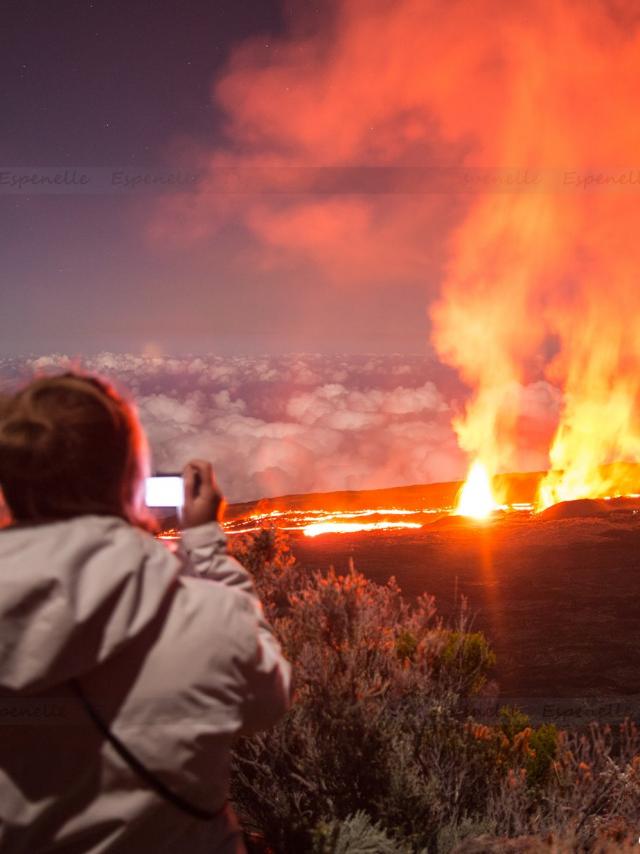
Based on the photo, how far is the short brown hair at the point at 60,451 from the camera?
113 centimetres

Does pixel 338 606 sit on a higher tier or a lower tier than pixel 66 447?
lower

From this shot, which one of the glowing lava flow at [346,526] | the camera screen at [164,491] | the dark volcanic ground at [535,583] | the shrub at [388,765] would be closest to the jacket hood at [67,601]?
the camera screen at [164,491]

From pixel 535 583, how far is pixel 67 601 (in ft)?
25.0

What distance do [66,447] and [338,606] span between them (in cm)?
232

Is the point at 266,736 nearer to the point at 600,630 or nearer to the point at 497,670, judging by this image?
the point at 497,670

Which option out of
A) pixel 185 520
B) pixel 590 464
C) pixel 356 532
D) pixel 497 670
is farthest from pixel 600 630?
pixel 590 464

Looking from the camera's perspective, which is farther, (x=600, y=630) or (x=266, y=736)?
(x=600, y=630)

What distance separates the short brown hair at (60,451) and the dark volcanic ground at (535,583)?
17.1 ft

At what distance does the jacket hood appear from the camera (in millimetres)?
1026

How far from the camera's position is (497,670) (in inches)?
245

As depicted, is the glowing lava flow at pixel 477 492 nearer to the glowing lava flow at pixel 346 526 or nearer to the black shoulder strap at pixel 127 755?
the glowing lava flow at pixel 346 526

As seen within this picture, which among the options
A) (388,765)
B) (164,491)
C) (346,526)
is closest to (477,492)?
(346,526)

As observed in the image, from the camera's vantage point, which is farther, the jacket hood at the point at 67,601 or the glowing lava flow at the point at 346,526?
the glowing lava flow at the point at 346,526

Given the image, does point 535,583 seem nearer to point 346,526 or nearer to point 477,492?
point 346,526
